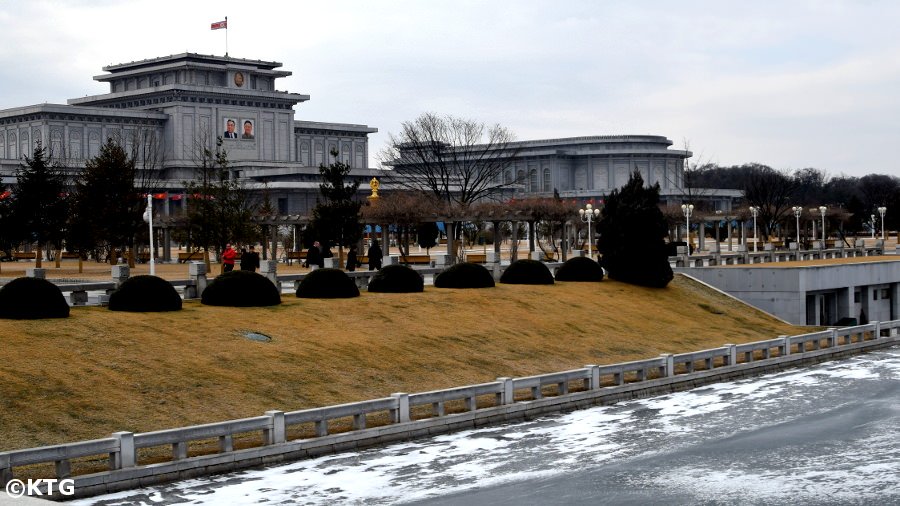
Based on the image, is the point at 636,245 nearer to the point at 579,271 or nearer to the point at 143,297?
the point at 579,271

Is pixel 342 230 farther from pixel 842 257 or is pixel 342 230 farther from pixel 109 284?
pixel 842 257

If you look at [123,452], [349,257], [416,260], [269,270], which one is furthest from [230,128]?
[123,452]

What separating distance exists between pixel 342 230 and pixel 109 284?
86.2ft

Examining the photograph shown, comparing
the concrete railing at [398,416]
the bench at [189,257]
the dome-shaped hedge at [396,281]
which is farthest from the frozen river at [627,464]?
the bench at [189,257]

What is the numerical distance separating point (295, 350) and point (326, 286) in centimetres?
815

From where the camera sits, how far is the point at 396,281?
45094 millimetres

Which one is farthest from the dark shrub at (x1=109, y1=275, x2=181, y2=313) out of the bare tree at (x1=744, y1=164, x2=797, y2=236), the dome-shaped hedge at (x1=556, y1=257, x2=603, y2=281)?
the bare tree at (x1=744, y1=164, x2=797, y2=236)

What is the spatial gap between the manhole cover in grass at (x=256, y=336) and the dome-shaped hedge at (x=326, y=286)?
6.87m

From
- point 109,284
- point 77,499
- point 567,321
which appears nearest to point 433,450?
point 77,499

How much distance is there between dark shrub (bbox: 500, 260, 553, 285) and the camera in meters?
51.9

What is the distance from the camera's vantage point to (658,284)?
185 feet

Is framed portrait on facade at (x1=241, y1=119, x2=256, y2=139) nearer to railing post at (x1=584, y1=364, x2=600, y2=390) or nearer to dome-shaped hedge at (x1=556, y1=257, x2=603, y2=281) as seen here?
dome-shaped hedge at (x1=556, y1=257, x2=603, y2=281)

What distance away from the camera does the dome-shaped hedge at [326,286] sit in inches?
1654

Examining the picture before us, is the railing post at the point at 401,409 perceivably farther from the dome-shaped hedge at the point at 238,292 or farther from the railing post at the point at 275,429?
the dome-shaped hedge at the point at 238,292
